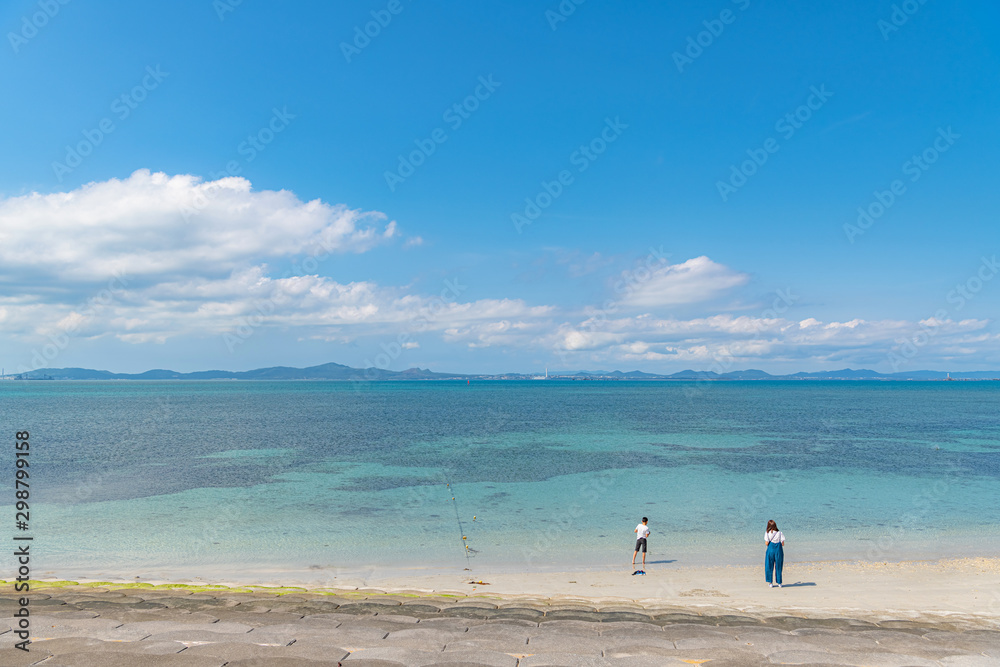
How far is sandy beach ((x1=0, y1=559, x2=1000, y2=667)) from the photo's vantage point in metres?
10.3

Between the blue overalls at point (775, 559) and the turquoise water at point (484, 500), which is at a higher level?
the blue overalls at point (775, 559)

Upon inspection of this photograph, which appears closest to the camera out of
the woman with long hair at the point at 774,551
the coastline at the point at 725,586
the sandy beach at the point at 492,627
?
the sandy beach at the point at 492,627

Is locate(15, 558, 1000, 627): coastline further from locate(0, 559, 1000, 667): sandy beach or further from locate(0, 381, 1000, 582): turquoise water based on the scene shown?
locate(0, 381, 1000, 582): turquoise water

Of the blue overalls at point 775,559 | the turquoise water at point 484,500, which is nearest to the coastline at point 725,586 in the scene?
the blue overalls at point 775,559

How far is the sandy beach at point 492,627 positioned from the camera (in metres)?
10.3

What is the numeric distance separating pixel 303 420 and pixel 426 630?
80.5m

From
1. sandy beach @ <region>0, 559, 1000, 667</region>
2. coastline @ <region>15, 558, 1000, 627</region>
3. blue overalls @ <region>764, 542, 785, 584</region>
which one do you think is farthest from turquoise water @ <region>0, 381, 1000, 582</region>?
sandy beach @ <region>0, 559, 1000, 667</region>

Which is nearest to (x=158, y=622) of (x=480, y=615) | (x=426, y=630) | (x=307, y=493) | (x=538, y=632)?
(x=426, y=630)

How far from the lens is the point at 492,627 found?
39.0ft

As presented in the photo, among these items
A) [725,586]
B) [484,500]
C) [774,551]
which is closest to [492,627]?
[725,586]

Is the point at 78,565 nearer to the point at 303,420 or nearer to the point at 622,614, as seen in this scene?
the point at 622,614

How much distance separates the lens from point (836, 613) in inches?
540

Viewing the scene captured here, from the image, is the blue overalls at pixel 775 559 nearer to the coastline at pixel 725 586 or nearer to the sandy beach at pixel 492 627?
the coastline at pixel 725 586

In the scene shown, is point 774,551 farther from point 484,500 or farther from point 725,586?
point 484,500
